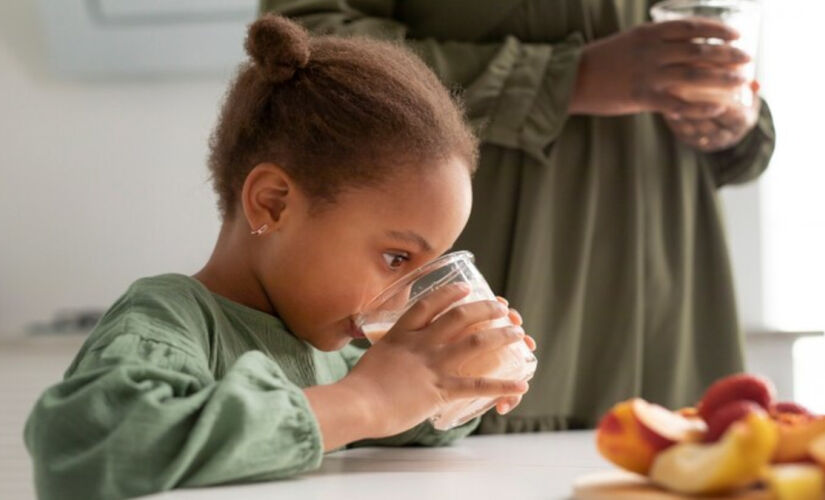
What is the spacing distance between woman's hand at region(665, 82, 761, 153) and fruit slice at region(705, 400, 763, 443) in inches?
28.2

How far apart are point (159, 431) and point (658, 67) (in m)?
0.71

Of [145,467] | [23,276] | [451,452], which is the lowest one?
[23,276]

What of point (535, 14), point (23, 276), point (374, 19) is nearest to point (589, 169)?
point (535, 14)

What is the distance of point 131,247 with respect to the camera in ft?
7.77

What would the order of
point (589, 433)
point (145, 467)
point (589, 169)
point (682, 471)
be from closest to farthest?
1. point (682, 471)
2. point (145, 467)
3. point (589, 433)
4. point (589, 169)

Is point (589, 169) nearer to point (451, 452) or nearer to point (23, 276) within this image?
point (451, 452)

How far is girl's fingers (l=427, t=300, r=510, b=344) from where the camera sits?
0.87 meters

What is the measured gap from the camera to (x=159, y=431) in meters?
0.68

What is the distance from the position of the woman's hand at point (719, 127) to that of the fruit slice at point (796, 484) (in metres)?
0.77

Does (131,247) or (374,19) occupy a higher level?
(374,19)

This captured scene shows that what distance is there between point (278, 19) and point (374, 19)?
31 cm

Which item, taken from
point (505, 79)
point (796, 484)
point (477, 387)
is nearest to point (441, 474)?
point (477, 387)

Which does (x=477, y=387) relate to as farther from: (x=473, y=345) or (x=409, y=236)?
(x=409, y=236)

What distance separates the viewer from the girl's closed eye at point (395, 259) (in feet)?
3.11
